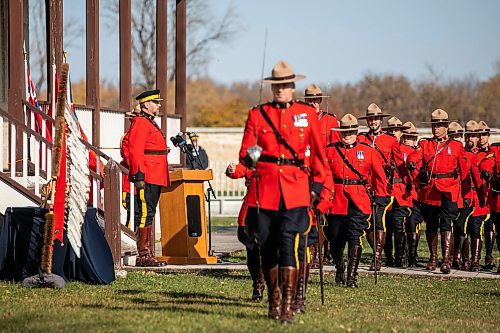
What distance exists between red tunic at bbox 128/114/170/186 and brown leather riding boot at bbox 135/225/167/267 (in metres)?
0.72

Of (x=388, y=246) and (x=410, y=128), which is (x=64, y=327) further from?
(x=410, y=128)

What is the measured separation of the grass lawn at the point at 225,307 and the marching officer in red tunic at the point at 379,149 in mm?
981

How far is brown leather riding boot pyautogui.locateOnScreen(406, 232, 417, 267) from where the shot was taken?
18266mm

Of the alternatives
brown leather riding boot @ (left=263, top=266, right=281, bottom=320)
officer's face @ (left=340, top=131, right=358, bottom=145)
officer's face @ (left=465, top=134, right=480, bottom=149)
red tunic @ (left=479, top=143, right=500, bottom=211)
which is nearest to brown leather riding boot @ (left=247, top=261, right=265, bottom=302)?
brown leather riding boot @ (left=263, top=266, right=281, bottom=320)

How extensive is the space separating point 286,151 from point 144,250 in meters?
5.91

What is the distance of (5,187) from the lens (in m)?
16.2

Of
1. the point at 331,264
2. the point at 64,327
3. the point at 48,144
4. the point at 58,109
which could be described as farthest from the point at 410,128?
the point at 64,327

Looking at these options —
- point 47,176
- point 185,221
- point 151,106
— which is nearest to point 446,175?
point 185,221

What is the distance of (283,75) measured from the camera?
1142 cm

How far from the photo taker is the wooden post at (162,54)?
22.9 metres

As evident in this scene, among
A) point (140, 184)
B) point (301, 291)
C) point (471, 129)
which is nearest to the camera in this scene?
point (301, 291)

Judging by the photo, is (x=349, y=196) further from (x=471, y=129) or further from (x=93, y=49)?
(x=93, y=49)

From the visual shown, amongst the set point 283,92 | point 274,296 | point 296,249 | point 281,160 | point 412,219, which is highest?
point 283,92

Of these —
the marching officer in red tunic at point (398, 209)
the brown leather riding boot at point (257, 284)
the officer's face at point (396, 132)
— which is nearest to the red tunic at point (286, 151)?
the brown leather riding boot at point (257, 284)
